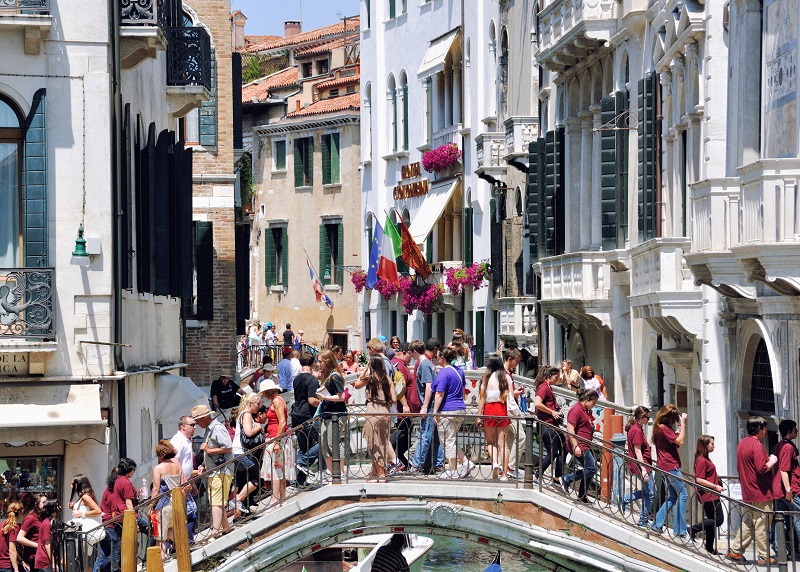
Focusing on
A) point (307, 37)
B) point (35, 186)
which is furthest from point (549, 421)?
point (307, 37)

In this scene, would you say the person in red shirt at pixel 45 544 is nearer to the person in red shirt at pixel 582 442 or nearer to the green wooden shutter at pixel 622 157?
the person in red shirt at pixel 582 442

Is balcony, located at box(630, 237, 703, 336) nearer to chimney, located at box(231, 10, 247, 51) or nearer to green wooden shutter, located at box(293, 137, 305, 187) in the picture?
green wooden shutter, located at box(293, 137, 305, 187)

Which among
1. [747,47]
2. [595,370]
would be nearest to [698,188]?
[747,47]

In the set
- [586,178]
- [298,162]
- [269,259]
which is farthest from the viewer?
[269,259]

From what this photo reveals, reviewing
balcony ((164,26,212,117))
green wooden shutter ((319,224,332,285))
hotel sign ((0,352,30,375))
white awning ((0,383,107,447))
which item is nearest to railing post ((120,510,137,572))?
white awning ((0,383,107,447))

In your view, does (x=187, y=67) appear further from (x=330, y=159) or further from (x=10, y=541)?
(x=330, y=159)

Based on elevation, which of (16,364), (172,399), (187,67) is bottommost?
(172,399)

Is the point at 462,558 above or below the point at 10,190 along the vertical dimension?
below

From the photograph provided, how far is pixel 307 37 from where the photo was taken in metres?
71.9

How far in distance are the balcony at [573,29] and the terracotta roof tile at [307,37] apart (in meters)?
38.3

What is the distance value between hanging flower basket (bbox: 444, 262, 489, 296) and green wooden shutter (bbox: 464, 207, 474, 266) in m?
0.30

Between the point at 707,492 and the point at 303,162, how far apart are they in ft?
146

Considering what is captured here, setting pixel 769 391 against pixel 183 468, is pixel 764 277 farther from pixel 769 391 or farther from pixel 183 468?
pixel 183 468

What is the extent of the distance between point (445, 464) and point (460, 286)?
2496cm
